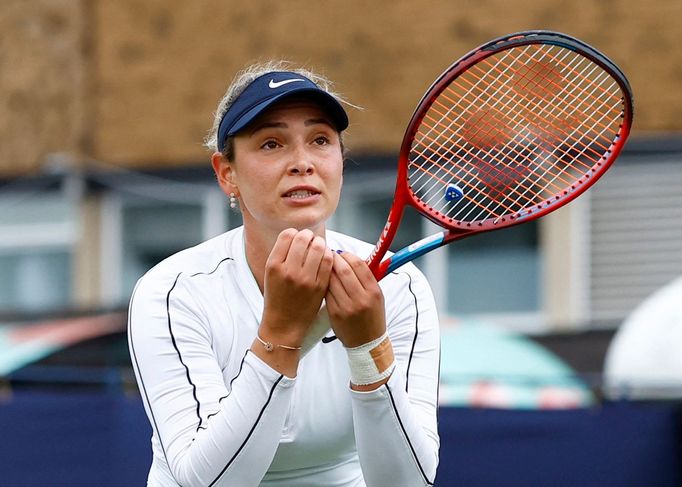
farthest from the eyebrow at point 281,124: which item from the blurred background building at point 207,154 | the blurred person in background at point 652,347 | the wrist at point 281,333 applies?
the blurred background building at point 207,154

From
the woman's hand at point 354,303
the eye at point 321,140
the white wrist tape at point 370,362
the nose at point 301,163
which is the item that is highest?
the eye at point 321,140

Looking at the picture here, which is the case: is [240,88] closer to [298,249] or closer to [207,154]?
[298,249]

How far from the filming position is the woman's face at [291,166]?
10.3 ft

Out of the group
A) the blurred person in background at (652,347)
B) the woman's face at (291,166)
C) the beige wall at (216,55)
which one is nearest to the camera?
the woman's face at (291,166)

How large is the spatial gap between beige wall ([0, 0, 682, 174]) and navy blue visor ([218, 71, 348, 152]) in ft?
23.4

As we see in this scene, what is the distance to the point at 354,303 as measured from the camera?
2932 mm

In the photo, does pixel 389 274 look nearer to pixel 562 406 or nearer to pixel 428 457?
pixel 428 457

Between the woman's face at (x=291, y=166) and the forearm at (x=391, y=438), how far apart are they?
1.49 ft

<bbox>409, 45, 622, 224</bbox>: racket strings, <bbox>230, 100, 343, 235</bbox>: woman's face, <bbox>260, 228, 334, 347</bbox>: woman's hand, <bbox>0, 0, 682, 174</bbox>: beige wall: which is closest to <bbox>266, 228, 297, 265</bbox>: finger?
<bbox>260, 228, 334, 347</bbox>: woman's hand

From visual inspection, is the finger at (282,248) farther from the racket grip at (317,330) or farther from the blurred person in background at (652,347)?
the blurred person in background at (652,347)

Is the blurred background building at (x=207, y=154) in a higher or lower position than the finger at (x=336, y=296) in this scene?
higher

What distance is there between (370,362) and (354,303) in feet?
0.46

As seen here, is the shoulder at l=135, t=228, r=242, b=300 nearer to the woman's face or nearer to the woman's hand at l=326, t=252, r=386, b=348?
the woman's face

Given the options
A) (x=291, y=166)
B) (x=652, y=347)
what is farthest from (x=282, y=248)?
(x=652, y=347)
